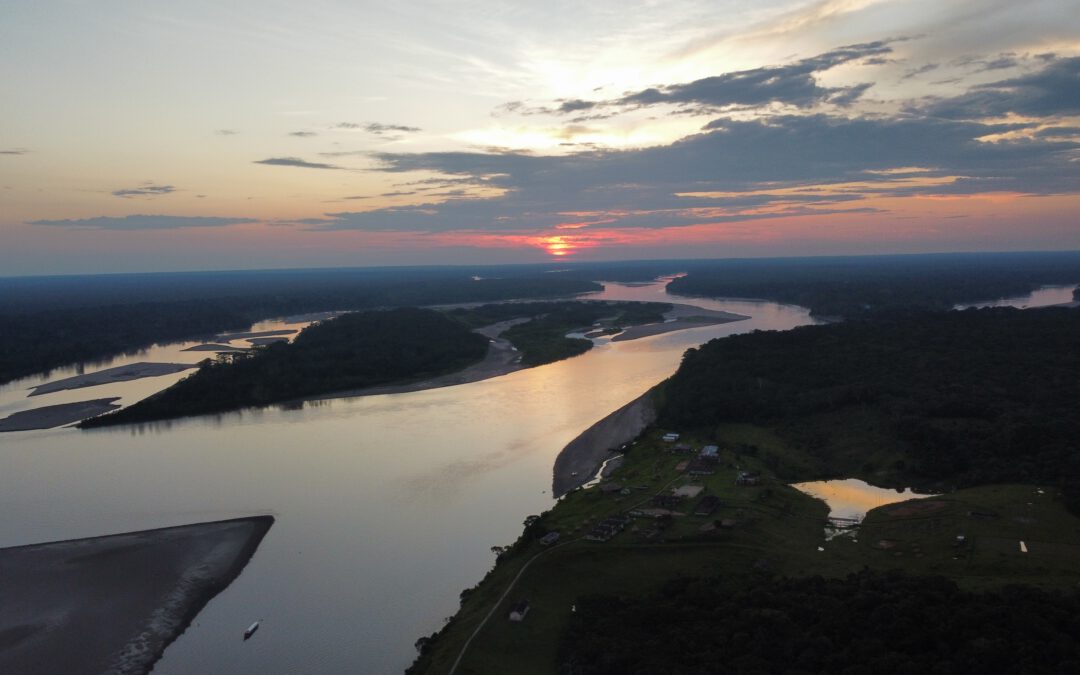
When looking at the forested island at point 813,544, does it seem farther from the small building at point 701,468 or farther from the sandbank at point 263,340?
the sandbank at point 263,340

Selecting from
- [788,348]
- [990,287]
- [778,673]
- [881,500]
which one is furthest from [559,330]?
[990,287]

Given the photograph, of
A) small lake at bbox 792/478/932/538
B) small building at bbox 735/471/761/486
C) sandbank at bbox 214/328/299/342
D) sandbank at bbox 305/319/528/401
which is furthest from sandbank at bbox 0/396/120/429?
small lake at bbox 792/478/932/538

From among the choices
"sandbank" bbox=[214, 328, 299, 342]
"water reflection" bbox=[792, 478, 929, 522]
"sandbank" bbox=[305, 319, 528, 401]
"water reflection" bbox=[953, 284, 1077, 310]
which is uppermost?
"sandbank" bbox=[214, 328, 299, 342]

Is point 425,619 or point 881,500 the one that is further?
point 881,500

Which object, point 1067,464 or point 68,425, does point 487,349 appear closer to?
point 68,425

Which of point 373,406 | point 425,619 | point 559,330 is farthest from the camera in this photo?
point 559,330

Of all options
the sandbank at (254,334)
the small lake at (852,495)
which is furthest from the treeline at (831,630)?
the sandbank at (254,334)

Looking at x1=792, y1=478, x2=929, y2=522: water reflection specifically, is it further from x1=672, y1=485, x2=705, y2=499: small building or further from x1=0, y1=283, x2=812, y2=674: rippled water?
x1=0, y1=283, x2=812, y2=674: rippled water
